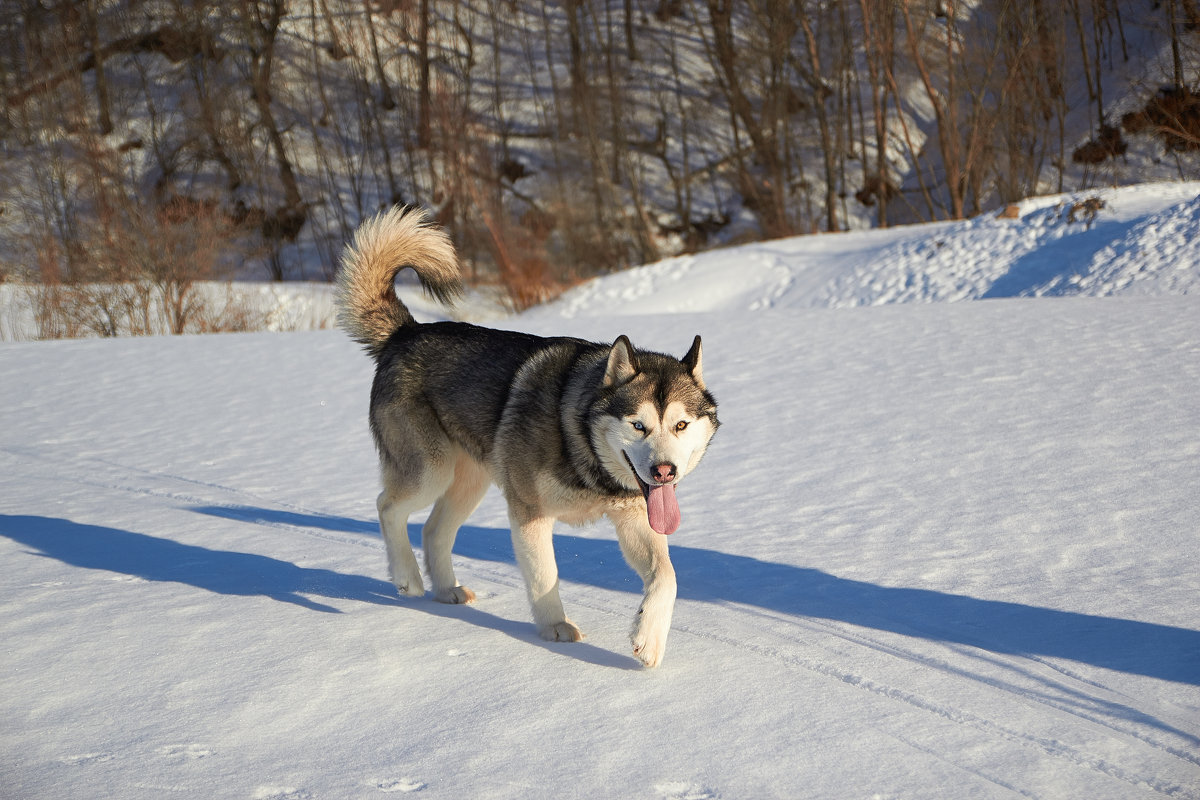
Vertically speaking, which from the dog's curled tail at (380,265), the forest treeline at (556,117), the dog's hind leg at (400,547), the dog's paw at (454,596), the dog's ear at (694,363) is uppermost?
the forest treeline at (556,117)

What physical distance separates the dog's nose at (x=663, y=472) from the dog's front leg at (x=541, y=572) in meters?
0.75

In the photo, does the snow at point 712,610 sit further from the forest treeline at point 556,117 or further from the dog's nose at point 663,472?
the forest treeline at point 556,117

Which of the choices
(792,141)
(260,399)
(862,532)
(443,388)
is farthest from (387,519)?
(792,141)

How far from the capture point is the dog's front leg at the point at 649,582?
3.67m

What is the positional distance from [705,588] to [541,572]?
1.17m

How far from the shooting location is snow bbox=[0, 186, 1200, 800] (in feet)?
9.89

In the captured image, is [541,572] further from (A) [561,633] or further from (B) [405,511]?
(B) [405,511]

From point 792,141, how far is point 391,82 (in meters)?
17.4

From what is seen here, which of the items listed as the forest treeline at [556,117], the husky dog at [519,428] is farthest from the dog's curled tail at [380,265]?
the forest treeline at [556,117]

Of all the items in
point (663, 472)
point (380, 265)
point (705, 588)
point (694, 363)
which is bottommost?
point (705, 588)

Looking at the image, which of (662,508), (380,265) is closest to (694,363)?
(662,508)

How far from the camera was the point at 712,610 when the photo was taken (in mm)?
4543

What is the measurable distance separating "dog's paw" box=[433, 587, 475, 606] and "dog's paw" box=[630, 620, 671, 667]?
51.1 inches

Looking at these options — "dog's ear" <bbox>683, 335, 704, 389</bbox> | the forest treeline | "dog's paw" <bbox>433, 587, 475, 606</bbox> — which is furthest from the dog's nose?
the forest treeline
